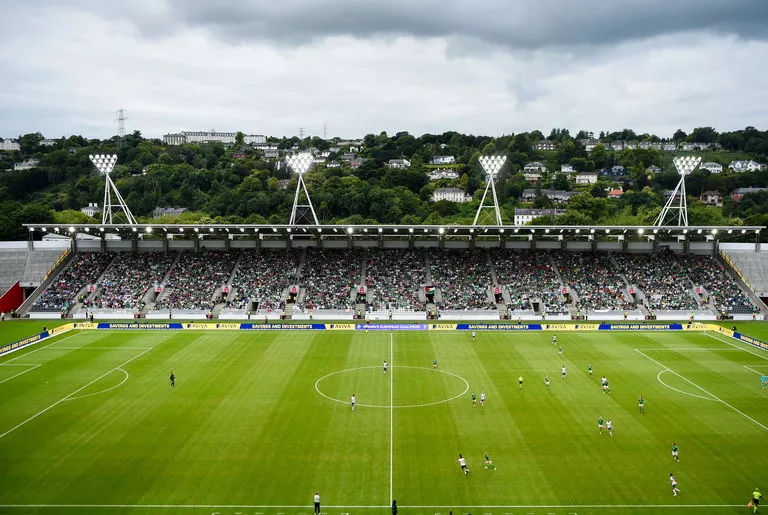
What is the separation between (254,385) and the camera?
41938 mm

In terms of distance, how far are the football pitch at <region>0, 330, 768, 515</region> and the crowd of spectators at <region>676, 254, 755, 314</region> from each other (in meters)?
15.8

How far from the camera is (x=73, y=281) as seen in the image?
7238cm

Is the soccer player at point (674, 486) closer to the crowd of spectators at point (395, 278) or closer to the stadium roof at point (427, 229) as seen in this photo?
the stadium roof at point (427, 229)

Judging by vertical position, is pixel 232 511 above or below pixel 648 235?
below

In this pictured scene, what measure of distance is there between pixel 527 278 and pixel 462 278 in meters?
8.09

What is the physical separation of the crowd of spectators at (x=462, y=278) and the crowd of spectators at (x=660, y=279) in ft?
58.9

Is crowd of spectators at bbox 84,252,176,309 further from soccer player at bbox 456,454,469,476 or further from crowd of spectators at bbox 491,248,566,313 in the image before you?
soccer player at bbox 456,454,469,476

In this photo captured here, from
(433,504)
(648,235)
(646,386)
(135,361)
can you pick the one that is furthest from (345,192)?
(433,504)

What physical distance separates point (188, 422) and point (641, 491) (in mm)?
24959

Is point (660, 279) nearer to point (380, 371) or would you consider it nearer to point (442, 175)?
point (380, 371)

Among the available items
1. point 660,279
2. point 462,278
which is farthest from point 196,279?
point 660,279

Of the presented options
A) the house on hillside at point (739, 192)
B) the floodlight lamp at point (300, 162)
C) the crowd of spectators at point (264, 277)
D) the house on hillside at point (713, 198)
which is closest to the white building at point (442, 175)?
the house on hillside at point (713, 198)

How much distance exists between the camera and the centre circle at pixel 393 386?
3863 cm

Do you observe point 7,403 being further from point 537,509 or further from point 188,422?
point 537,509
